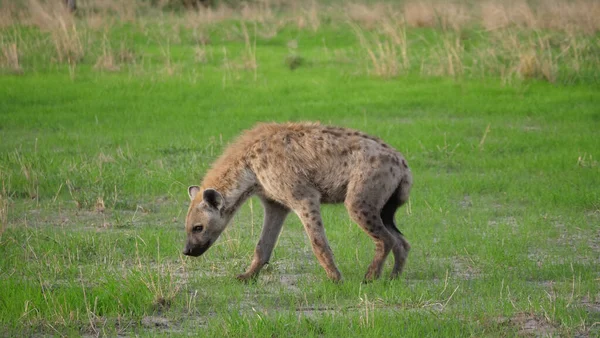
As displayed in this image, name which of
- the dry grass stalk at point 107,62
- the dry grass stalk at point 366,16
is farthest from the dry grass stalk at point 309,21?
the dry grass stalk at point 107,62

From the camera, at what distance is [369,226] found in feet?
20.0

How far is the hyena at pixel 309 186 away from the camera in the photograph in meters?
6.12

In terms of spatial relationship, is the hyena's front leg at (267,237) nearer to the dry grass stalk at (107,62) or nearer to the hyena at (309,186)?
the hyena at (309,186)

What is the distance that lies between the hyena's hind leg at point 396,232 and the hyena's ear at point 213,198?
1.04 meters

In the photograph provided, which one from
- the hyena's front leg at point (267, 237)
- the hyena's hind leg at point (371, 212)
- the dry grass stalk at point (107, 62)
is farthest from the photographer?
the dry grass stalk at point (107, 62)

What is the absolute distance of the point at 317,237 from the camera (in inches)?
242

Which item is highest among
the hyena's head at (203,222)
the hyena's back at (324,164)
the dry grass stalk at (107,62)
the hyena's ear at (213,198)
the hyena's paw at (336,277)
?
the hyena's back at (324,164)

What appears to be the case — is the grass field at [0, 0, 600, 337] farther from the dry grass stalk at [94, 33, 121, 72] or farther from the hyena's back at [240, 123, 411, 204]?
the hyena's back at [240, 123, 411, 204]

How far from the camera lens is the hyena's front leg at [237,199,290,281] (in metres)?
6.39

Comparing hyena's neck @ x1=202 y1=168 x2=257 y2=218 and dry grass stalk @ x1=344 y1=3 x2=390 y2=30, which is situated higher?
hyena's neck @ x1=202 y1=168 x2=257 y2=218

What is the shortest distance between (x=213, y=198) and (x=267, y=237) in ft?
1.53

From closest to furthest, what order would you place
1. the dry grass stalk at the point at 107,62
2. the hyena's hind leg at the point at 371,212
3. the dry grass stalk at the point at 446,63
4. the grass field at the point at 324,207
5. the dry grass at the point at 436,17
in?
the grass field at the point at 324,207, the hyena's hind leg at the point at 371,212, the dry grass stalk at the point at 446,63, the dry grass stalk at the point at 107,62, the dry grass at the point at 436,17

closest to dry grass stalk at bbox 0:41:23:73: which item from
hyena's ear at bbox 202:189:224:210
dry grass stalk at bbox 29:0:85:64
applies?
dry grass stalk at bbox 29:0:85:64

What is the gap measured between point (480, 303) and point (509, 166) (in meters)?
4.52
